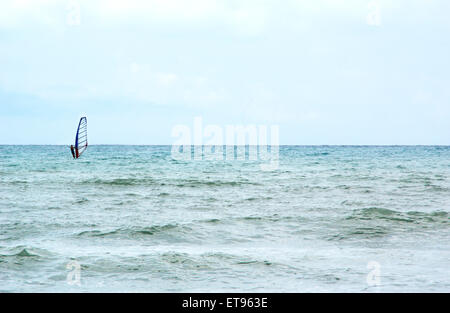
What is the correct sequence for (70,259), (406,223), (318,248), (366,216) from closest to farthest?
(70,259) < (318,248) < (406,223) < (366,216)

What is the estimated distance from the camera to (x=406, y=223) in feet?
40.5

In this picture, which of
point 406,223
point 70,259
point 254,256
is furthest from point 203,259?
point 406,223

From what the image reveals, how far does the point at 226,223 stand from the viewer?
1259 centimetres

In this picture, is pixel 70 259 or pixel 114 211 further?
pixel 114 211

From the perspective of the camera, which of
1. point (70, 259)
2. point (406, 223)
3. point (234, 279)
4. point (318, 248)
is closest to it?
point (234, 279)

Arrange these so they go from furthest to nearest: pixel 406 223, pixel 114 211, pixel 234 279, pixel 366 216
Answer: pixel 114 211, pixel 366 216, pixel 406 223, pixel 234 279
